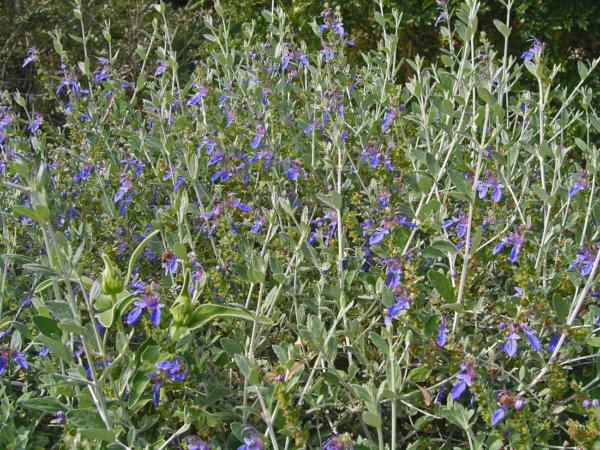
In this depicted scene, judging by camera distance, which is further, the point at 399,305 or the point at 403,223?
the point at 403,223

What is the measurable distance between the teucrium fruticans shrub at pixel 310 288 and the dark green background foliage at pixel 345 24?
1.41 meters

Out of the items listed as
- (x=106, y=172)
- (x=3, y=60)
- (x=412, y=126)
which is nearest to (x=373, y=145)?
(x=412, y=126)

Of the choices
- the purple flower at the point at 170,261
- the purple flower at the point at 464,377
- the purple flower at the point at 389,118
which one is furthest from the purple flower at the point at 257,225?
the purple flower at the point at 464,377

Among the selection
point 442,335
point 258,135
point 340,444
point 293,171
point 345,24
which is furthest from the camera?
point 345,24

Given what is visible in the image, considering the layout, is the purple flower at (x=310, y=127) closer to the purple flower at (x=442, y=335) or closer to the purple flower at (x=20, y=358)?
the purple flower at (x=442, y=335)

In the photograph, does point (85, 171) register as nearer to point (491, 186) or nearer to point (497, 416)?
point (491, 186)

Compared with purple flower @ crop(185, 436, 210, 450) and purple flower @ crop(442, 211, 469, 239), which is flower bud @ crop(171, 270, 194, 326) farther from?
purple flower @ crop(442, 211, 469, 239)

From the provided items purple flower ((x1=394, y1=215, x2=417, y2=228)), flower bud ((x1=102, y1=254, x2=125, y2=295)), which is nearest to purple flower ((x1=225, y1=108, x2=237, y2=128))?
purple flower ((x1=394, y1=215, x2=417, y2=228))

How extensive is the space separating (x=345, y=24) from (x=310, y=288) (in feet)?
11.0

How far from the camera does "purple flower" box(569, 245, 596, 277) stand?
170cm

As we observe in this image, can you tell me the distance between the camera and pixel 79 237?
2154mm

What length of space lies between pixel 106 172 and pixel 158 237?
313mm

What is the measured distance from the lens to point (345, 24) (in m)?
4.96

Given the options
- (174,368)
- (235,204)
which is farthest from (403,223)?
(174,368)
